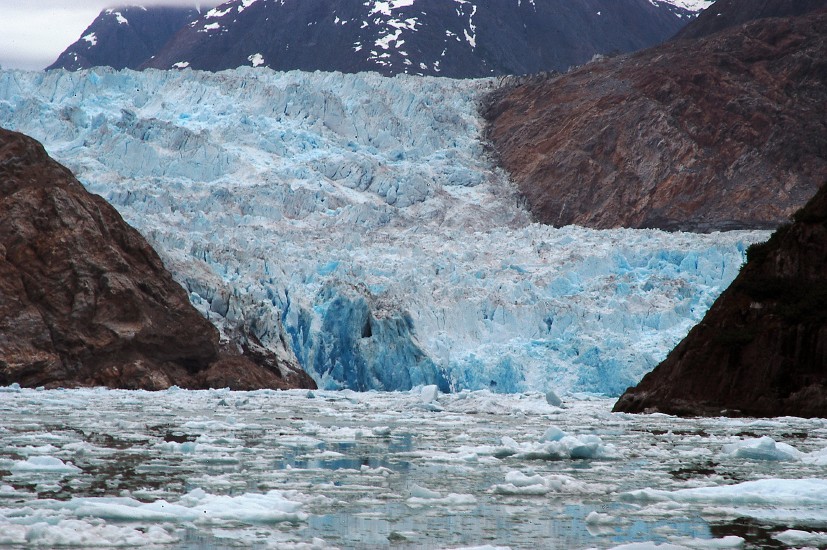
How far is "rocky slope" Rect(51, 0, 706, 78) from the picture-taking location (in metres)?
83.7

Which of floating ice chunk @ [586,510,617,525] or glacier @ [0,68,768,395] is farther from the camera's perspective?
glacier @ [0,68,768,395]

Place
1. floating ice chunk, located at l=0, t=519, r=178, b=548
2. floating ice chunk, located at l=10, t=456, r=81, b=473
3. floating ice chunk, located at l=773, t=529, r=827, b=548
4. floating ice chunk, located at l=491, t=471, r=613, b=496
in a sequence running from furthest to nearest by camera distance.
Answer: floating ice chunk, located at l=10, t=456, r=81, b=473 < floating ice chunk, located at l=491, t=471, r=613, b=496 < floating ice chunk, located at l=773, t=529, r=827, b=548 < floating ice chunk, located at l=0, t=519, r=178, b=548

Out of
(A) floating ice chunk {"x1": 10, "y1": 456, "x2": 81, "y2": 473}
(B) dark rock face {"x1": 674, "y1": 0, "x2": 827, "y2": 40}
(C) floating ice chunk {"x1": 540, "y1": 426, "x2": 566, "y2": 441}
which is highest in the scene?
(B) dark rock face {"x1": 674, "y1": 0, "x2": 827, "y2": 40}

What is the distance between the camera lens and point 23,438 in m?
11.6

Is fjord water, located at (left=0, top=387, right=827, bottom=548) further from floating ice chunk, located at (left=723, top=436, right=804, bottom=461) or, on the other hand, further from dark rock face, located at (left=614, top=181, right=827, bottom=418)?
dark rock face, located at (left=614, top=181, right=827, bottom=418)

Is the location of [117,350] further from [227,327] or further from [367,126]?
[367,126]

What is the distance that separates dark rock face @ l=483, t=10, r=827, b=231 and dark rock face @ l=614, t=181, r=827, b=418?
28.5 metres

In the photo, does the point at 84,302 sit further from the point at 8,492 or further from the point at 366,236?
the point at 8,492

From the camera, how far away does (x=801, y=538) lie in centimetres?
632

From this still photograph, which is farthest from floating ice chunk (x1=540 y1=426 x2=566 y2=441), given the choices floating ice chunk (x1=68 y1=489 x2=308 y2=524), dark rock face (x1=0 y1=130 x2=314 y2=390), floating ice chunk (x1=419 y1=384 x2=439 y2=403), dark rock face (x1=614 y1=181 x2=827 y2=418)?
dark rock face (x1=0 y1=130 x2=314 y2=390)

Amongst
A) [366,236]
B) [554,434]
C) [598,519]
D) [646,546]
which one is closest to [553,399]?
[554,434]

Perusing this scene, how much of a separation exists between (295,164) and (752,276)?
30.5 meters

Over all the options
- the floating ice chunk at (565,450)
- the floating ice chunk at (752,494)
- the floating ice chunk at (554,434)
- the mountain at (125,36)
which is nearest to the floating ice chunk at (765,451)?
the floating ice chunk at (565,450)

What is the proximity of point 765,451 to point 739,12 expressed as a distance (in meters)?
59.0
